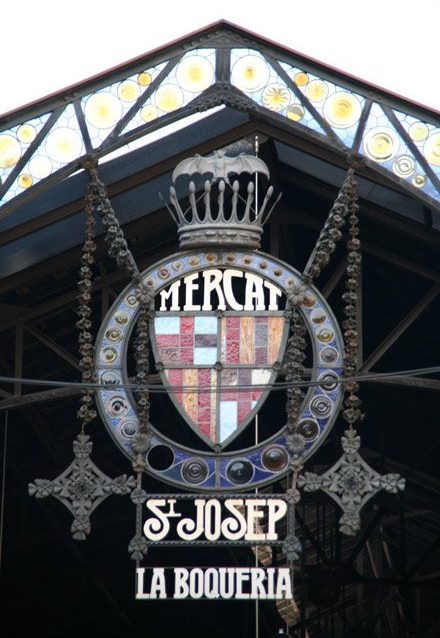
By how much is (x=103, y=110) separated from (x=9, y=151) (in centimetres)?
108

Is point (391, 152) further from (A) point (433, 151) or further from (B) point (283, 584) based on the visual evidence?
(B) point (283, 584)

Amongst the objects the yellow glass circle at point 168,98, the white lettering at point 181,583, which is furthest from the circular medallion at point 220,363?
the yellow glass circle at point 168,98

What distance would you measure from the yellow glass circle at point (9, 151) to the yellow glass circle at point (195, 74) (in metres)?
1.85

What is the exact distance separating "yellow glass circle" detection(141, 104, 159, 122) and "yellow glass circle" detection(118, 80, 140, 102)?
17 centimetres

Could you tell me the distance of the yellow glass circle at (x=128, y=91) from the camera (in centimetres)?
2152

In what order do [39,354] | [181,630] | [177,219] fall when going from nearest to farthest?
[177,219]
[39,354]
[181,630]

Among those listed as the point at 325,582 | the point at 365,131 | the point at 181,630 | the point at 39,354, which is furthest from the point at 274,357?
the point at 181,630

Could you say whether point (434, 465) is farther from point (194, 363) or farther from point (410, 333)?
point (194, 363)

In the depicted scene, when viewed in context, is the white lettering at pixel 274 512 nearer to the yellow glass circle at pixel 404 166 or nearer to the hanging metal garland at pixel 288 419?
the hanging metal garland at pixel 288 419

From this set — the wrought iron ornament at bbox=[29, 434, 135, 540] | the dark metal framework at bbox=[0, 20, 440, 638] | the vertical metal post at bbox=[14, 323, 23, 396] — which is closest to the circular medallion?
the wrought iron ornament at bbox=[29, 434, 135, 540]

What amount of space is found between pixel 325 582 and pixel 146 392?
10030 mm

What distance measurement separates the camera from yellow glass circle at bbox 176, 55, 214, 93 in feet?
70.6

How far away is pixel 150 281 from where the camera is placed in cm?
2136

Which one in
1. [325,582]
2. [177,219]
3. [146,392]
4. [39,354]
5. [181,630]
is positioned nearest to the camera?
[146,392]
